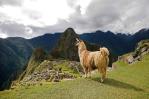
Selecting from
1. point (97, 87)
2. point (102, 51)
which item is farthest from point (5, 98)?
point (102, 51)

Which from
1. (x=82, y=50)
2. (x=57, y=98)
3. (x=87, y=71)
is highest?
(x=82, y=50)

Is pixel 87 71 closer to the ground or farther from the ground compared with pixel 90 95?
farther from the ground

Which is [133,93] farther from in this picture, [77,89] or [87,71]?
[87,71]

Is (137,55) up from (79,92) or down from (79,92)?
up

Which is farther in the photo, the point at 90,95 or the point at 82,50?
the point at 82,50

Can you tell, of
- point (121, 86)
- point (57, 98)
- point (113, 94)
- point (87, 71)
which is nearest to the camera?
point (57, 98)

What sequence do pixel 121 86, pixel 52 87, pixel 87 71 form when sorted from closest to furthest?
pixel 52 87, pixel 121 86, pixel 87 71

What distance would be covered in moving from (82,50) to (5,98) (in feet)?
37.9

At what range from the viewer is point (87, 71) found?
3152 centimetres

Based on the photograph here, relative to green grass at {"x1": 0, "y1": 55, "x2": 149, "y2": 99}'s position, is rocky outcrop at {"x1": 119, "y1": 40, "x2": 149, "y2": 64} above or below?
above

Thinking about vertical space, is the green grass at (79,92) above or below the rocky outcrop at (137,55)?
below

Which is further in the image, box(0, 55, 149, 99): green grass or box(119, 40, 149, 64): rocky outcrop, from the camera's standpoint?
box(119, 40, 149, 64): rocky outcrop

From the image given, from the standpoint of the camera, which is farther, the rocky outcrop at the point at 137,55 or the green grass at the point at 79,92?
the rocky outcrop at the point at 137,55

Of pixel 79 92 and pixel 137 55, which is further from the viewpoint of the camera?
pixel 137 55
